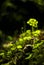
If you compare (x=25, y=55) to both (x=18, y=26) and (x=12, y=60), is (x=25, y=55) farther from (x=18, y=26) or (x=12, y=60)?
(x=18, y=26)

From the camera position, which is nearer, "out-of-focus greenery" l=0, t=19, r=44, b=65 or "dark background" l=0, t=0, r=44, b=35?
"out-of-focus greenery" l=0, t=19, r=44, b=65

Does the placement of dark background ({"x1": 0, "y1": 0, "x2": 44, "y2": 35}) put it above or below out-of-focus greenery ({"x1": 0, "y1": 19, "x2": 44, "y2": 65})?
above

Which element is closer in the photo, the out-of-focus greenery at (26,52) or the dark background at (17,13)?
the out-of-focus greenery at (26,52)

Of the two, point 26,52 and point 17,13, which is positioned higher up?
point 17,13

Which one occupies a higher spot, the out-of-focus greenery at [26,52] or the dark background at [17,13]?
the dark background at [17,13]
